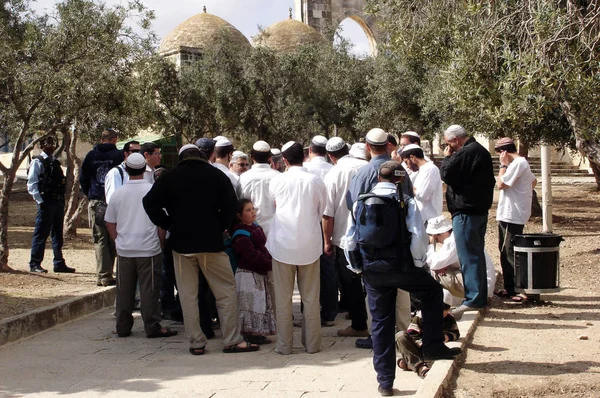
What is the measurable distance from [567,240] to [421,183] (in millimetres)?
7982

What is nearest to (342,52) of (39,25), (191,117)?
(191,117)

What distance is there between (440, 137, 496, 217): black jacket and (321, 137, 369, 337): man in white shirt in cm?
95

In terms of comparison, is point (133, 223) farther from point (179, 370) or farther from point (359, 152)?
point (359, 152)

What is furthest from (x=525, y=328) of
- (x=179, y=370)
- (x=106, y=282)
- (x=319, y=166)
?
(x=106, y=282)

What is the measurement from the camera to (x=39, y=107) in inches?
439

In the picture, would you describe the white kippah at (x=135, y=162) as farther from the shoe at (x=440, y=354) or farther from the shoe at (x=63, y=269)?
the shoe at (x=63, y=269)

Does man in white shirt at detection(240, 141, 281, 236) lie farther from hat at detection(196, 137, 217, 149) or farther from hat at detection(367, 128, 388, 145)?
hat at detection(367, 128, 388, 145)

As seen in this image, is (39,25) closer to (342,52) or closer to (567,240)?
(567,240)

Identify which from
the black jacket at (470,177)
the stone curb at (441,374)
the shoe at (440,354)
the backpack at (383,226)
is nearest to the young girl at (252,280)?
the stone curb at (441,374)

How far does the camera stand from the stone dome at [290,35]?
132 ft

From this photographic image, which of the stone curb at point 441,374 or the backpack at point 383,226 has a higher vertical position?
the backpack at point 383,226

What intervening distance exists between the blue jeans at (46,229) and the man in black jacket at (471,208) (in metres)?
5.71

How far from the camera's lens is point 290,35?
1604 inches

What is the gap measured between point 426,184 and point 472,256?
87cm
